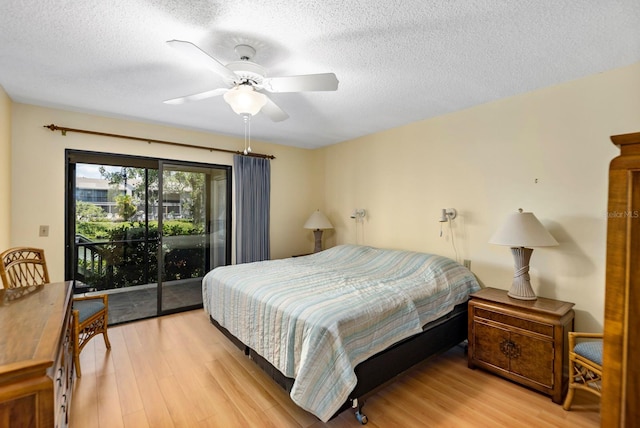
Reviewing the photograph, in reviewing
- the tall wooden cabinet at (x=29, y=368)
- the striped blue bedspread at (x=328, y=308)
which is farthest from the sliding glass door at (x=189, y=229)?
the tall wooden cabinet at (x=29, y=368)

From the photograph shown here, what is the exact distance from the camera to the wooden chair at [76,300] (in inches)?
80.7

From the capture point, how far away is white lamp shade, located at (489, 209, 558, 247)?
2.26 metres

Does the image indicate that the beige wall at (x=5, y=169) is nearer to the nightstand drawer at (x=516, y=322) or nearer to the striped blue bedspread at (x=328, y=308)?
the striped blue bedspread at (x=328, y=308)

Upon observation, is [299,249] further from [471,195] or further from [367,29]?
[367,29]

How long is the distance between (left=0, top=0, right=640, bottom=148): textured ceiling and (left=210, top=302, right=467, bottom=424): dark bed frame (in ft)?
6.81

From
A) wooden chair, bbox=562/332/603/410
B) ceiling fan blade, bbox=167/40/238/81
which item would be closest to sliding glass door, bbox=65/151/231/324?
ceiling fan blade, bbox=167/40/238/81

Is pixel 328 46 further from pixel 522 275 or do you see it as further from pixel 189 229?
pixel 189 229

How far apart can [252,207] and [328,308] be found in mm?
2725

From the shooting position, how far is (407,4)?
1.52 m

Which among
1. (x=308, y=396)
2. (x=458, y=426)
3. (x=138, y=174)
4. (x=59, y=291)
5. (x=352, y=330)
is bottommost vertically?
(x=458, y=426)

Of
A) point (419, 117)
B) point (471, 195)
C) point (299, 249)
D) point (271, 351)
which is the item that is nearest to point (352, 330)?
point (271, 351)

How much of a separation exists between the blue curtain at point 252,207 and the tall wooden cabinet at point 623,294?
154 inches

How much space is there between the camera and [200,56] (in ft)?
5.21

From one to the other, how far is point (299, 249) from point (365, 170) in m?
1.81
